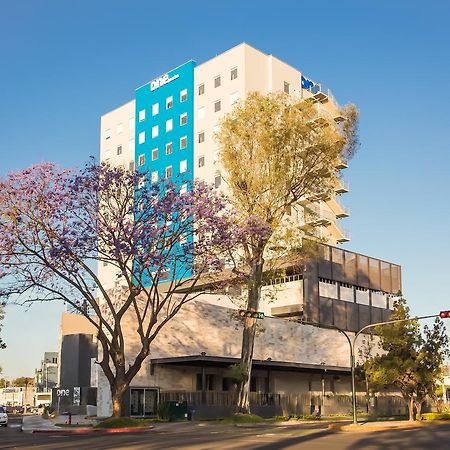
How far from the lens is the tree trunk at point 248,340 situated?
4609 cm

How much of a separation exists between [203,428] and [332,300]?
113 feet

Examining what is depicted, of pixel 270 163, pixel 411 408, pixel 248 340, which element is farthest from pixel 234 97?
pixel 411 408

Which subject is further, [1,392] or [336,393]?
[1,392]

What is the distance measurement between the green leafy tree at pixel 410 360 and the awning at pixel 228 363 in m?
8.04

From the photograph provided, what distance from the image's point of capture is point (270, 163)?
46250mm

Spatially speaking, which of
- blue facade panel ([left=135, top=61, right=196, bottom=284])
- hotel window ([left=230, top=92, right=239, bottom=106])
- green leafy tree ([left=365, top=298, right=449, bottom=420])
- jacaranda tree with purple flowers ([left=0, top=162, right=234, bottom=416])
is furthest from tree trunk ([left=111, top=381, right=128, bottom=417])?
hotel window ([left=230, top=92, right=239, bottom=106])

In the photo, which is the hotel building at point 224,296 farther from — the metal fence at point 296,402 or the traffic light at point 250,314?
the traffic light at point 250,314

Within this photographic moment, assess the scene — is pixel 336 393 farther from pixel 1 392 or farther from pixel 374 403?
pixel 1 392

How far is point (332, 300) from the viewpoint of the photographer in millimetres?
72625

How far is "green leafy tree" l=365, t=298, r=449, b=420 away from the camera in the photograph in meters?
49.2

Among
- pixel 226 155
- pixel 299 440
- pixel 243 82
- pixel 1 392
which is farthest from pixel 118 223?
pixel 1 392

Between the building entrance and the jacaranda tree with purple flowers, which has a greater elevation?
the jacaranda tree with purple flowers

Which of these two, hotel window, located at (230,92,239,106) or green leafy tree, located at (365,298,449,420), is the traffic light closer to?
green leafy tree, located at (365,298,449,420)

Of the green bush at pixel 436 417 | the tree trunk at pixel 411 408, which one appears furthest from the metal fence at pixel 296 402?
the green bush at pixel 436 417
